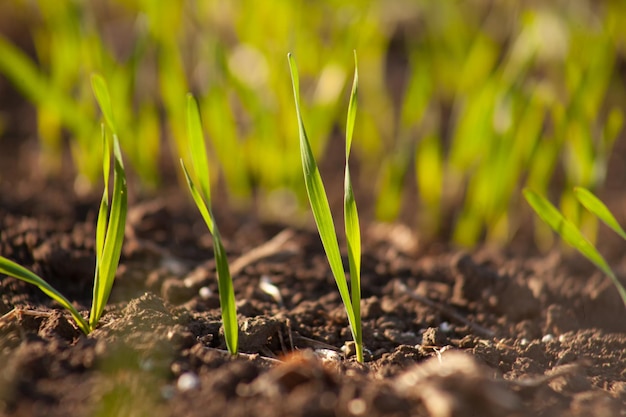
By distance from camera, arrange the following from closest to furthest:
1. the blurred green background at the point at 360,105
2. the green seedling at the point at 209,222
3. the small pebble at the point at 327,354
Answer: the green seedling at the point at 209,222 < the small pebble at the point at 327,354 < the blurred green background at the point at 360,105

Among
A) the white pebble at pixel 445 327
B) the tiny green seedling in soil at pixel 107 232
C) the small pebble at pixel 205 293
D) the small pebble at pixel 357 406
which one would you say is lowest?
the white pebble at pixel 445 327

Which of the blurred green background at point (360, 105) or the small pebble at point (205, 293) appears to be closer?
the small pebble at point (205, 293)

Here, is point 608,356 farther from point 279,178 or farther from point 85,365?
point 279,178

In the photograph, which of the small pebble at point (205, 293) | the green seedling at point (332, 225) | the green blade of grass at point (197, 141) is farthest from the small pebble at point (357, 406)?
the small pebble at point (205, 293)

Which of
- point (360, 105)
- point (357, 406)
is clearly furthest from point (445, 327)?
point (360, 105)

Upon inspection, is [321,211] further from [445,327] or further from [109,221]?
[445,327]

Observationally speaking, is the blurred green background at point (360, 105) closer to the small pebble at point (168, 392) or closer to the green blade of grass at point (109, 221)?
the green blade of grass at point (109, 221)

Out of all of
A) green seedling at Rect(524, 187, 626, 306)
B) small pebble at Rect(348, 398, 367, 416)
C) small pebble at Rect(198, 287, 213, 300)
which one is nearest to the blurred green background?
green seedling at Rect(524, 187, 626, 306)

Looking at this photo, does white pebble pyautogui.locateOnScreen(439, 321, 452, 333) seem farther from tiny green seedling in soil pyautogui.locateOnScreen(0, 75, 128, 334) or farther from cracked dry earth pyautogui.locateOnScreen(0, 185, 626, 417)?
tiny green seedling in soil pyautogui.locateOnScreen(0, 75, 128, 334)
